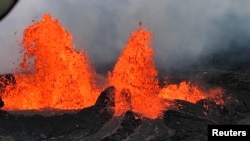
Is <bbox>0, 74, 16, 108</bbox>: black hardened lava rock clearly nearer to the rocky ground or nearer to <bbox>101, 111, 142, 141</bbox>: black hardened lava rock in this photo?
the rocky ground

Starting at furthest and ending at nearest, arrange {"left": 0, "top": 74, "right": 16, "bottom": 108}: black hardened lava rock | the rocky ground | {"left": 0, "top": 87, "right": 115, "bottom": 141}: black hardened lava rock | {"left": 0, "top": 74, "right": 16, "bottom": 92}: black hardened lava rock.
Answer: {"left": 0, "top": 74, "right": 16, "bottom": 92}: black hardened lava rock < {"left": 0, "top": 74, "right": 16, "bottom": 108}: black hardened lava rock < the rocky ground < {"left": 0, "top": 87, "right": 115, "bottom": 141}: black hardened lava rock

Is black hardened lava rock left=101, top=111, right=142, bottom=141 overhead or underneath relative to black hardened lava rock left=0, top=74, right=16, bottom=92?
underneath

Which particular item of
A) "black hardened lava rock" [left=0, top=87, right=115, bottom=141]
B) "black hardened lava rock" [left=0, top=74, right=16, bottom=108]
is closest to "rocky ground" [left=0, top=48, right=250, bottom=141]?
"black hardened lava rock" [left=0, top=87, right=115, bottom=141]

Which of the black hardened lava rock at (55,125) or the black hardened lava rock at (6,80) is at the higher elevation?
the black hardened lava rock at (6,80)

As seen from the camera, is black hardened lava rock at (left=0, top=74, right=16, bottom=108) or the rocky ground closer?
the rocky ground

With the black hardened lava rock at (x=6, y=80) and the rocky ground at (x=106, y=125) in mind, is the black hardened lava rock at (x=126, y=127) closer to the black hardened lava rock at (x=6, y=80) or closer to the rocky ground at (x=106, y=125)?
the rocky ground at (x=106, y=125)

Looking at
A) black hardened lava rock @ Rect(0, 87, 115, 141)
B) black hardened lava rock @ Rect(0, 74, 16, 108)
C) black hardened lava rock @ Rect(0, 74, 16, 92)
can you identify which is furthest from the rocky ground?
black hardened lava rock @ Rect(0, 74, 16, 92)

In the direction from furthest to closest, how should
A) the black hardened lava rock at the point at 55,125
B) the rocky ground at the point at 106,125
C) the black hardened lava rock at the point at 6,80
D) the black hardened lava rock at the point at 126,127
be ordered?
the black hardened lava rock at the point at 6,80
the black hardened lava rock at the point at 126,127
the rocky ground at the point at 106,125
the black hardened lava rock at the point at 55,125

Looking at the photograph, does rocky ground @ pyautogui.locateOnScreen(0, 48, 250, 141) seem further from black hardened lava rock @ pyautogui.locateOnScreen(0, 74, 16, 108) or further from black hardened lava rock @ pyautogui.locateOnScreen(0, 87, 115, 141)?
black hardened lava rock @ pyautogui.locateOnScreen(0, 74, 16, 108)

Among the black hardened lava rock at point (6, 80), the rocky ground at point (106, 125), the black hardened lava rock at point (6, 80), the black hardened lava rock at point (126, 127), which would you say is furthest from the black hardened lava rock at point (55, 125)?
the black hardened lava rock at point (6, 80)

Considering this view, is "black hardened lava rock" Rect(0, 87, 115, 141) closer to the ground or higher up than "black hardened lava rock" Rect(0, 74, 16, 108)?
closer to the ground

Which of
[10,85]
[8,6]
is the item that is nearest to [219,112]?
[10,85]

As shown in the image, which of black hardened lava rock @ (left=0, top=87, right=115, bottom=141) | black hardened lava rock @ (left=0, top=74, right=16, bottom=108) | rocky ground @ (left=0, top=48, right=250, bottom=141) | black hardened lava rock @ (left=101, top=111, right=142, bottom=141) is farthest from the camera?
black hardened lava rock @ (left=0, top=74, right=16, bottom=108)

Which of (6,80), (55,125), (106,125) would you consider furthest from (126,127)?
(6,80)
